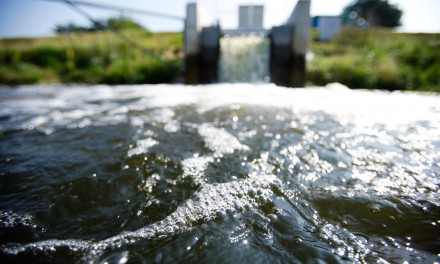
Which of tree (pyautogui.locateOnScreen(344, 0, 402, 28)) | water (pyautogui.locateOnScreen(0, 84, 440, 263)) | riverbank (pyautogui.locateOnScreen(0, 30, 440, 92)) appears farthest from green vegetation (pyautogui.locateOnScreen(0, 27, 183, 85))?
tree (pyautogui.locateOnScreen(344, 0, 402, 28))

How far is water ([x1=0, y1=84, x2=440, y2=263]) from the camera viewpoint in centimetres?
93

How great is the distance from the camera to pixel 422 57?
7523mm

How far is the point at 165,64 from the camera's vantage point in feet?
24.3

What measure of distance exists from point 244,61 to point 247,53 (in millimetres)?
322

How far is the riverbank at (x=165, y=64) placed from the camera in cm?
643

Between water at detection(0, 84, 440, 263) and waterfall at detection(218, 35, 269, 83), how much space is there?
4.66 m

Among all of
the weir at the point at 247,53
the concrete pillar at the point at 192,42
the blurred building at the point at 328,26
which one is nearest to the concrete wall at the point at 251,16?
the weir at the point at 247,53

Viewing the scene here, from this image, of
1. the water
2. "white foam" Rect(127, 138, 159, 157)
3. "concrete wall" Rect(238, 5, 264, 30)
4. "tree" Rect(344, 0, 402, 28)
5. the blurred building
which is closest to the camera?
the water

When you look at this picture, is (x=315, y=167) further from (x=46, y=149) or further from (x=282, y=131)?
(x=46, y=149)

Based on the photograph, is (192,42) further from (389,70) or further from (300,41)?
(389,70)

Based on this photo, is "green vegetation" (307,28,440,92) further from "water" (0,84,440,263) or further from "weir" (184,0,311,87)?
"water" (0,84,440,263)

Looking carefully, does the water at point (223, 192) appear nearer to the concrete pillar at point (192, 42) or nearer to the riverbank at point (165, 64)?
the riverbank at point (165, 64)

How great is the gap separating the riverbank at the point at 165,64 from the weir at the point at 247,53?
792mm

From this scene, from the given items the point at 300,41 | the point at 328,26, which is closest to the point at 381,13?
the point at 328,26
